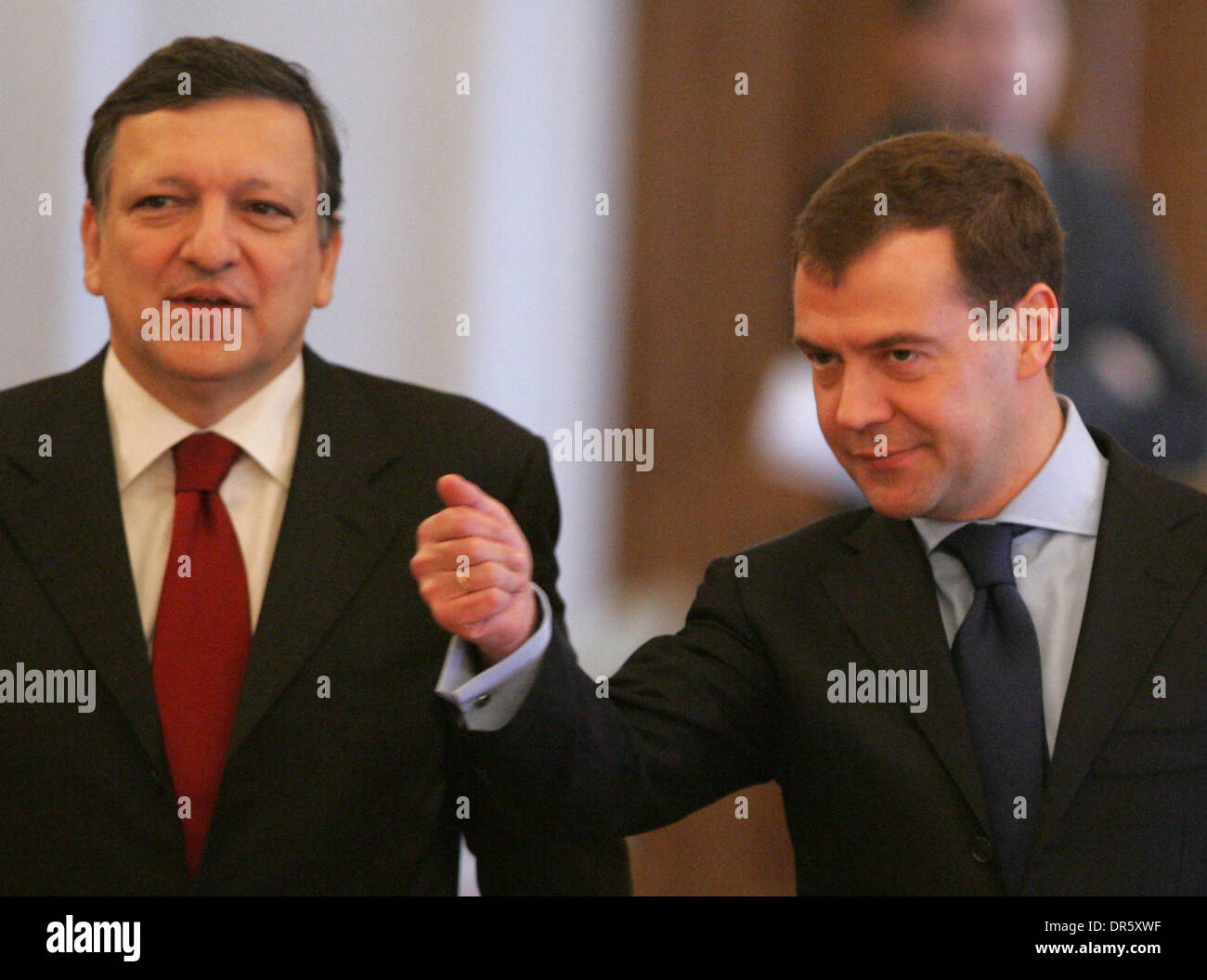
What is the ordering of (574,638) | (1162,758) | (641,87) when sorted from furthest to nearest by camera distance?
1. (641,87)
2. (574,638)
3. (1162,758)

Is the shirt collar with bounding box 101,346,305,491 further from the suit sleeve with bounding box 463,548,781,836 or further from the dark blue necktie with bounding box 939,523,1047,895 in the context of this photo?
the dark blue necktie with bounding box 939,523,1047,895

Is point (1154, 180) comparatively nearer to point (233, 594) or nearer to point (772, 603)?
point (772, 603)

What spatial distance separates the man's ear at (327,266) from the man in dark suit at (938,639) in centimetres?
53

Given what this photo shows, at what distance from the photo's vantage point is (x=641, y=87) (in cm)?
221

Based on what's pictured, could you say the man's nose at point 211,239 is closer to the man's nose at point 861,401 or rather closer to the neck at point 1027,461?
the man's nose at point 861,401

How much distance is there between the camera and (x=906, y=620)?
5.15ft

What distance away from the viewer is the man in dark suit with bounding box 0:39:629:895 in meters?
1.59

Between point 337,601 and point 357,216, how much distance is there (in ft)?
2.12

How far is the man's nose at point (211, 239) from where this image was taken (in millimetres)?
1646

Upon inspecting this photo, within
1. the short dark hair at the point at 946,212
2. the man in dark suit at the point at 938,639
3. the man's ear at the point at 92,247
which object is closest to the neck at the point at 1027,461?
the man in dark suit at the point at 938,639

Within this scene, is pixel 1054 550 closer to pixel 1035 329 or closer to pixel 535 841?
pixel 1035 329

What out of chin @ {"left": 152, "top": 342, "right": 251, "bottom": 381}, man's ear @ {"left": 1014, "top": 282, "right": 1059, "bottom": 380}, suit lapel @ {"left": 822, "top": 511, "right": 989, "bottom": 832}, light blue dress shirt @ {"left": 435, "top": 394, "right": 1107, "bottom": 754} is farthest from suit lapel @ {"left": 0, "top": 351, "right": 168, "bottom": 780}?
man's ear @ {"left": 1014, "top": 282, "right": 1059, "bottom": 380}
